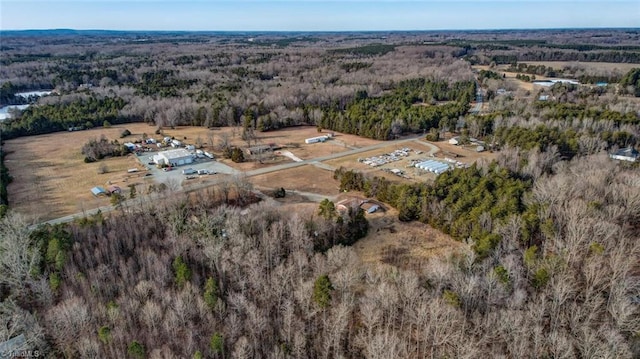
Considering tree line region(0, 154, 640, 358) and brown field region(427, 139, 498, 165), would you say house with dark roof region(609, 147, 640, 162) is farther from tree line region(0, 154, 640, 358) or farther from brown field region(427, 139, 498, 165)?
tree line region(0, 154, 640, 358)

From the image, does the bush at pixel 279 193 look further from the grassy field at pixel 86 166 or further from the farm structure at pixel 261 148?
the farm structure at pixel 261 148

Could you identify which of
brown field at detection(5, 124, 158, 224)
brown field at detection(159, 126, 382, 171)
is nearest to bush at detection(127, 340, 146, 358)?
brown field at detection(5, 124, 158, 224)

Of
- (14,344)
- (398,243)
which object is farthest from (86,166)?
(398,243)

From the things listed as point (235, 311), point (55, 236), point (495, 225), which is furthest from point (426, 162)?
point (55, 236)

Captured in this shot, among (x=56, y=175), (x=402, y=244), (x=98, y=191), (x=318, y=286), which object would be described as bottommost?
(x=402, y=244)

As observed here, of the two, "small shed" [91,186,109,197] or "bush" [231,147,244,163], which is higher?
"bush" [231,147,244,163]

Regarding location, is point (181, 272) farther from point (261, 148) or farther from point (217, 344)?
point (261, 148)
